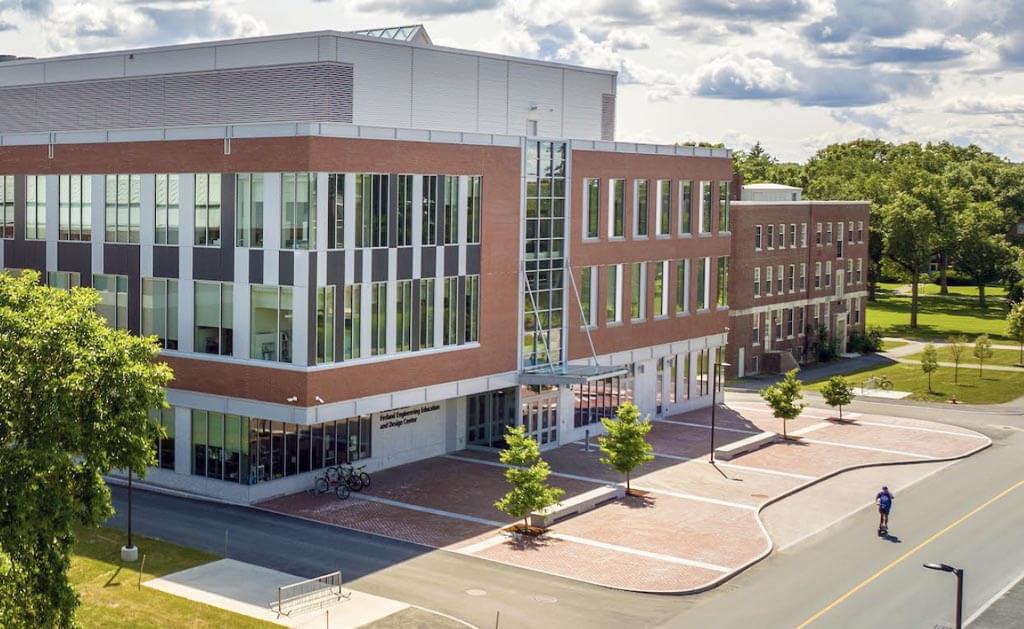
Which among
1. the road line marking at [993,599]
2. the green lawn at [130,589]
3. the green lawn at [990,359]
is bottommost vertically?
the road line marking at [993,599]

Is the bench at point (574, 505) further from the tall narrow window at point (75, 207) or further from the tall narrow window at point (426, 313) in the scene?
the tall narrow window at point (75, 207)

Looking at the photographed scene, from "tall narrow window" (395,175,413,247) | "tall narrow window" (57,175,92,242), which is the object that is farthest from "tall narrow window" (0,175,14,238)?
"tall narrow window" (395,175,413,247)

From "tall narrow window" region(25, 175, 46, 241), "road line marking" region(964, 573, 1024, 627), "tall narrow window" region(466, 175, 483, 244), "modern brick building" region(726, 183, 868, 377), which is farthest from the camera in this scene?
"modern brick building" region(726, 183, 868, 377)

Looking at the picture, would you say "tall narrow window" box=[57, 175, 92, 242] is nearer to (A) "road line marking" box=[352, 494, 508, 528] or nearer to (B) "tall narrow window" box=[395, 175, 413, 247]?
(B) "tall narrow window" box=[395, 175, 413, 247]

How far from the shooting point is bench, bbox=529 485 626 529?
42.1 m

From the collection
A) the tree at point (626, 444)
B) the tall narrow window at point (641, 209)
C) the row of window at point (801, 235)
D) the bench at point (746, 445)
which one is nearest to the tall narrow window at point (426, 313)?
the tree at point (626, 444)

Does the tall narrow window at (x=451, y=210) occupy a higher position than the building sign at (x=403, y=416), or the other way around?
the tall narrow window at (x=451, y=210)

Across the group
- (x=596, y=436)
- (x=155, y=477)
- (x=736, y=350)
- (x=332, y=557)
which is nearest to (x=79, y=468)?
(x=332, y=557)

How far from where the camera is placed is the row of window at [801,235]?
275ft

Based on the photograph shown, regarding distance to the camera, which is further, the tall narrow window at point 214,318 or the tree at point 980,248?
the tree at point 980,248

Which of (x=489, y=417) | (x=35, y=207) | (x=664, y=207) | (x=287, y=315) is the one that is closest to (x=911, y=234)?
(x=664, y=207)

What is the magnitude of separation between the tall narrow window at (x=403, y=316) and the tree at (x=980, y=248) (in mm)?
81907

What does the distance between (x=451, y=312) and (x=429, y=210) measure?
4.40m

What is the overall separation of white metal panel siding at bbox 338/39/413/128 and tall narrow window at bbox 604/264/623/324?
13.1 m
